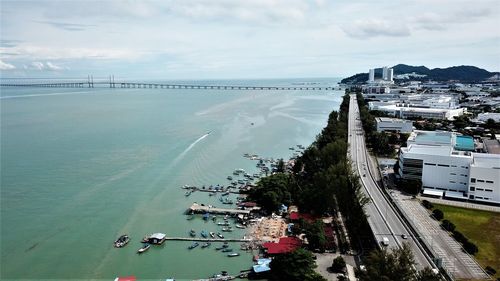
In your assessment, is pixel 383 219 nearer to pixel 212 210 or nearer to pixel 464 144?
pixel 212 210

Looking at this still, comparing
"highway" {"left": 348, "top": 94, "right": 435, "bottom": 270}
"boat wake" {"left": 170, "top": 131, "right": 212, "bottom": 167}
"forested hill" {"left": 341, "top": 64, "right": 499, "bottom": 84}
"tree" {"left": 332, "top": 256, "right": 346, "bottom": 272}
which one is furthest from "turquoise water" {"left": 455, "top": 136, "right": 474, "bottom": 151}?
"forested hill" {"left": 341, "top": 64, "right": 499, "bottom": 84}

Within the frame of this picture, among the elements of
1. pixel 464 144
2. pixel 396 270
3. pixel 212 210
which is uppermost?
pixel 464 144

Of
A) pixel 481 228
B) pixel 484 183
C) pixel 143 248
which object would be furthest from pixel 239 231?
pixel 484 183

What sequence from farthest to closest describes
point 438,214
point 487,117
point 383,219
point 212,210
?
1. point 487,117
2. point 212,210
3. point 438,214
4. point 383,219

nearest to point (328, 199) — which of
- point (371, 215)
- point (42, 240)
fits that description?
point (371, 215)

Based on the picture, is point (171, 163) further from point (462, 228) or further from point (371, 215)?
point (462, 228)
